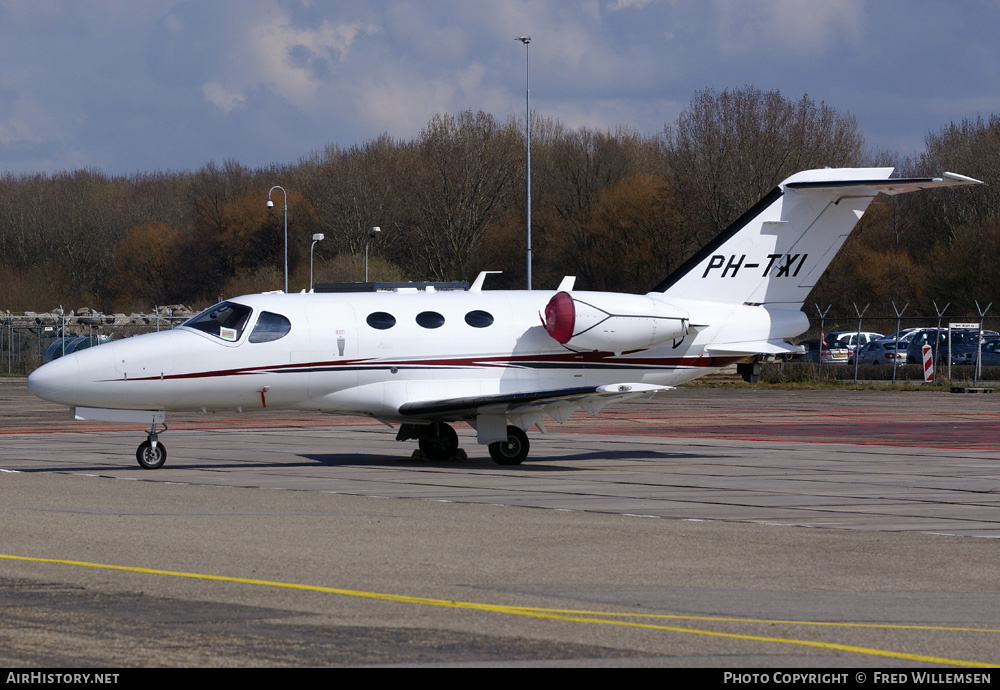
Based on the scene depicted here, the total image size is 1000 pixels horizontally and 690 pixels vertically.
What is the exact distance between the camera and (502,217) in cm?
8025

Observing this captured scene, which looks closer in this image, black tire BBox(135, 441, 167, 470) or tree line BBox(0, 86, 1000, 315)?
black tire BBox(135, 441, 167, 470)

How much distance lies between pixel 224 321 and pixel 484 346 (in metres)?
4.07

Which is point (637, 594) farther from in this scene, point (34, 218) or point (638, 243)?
point (34, 218)

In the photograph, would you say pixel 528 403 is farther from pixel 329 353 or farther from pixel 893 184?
pixel 893 184

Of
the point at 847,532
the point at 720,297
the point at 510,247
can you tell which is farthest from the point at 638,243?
the point at 847,532

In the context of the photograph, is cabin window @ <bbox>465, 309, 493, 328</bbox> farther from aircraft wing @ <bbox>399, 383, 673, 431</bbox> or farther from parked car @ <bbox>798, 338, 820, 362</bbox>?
parked car @ <bbox>798, 338, 820, 362</bbox>

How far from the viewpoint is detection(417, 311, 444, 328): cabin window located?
19656 mm

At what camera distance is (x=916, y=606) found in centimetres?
865

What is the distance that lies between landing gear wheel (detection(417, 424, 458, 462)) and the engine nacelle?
2.51 metres

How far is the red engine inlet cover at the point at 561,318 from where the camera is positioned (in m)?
19.4

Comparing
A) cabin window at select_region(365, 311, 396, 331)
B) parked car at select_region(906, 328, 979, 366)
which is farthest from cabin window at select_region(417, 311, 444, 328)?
parked car at select_region(906, 328, 979, 366)

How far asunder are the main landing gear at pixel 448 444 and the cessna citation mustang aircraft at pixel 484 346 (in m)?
0.02

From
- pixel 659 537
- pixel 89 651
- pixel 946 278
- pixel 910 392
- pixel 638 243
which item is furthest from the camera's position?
pixel 638 243
